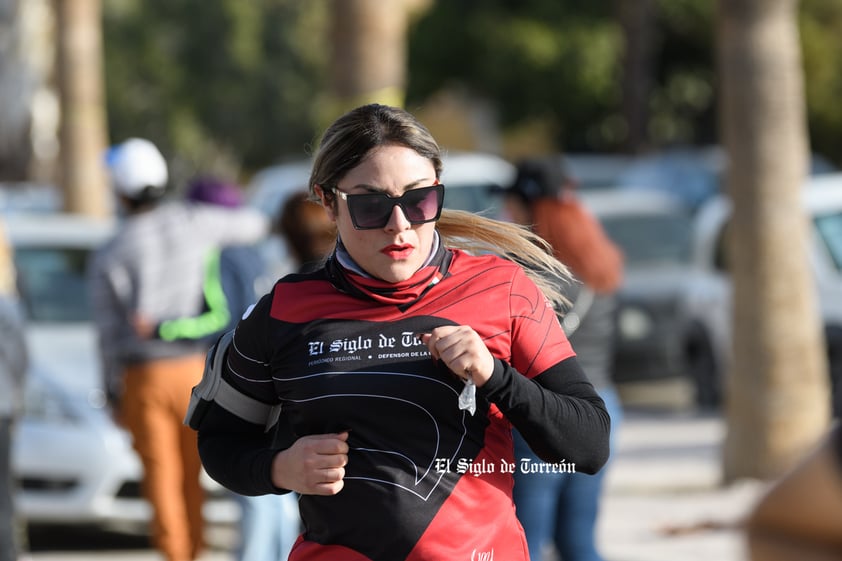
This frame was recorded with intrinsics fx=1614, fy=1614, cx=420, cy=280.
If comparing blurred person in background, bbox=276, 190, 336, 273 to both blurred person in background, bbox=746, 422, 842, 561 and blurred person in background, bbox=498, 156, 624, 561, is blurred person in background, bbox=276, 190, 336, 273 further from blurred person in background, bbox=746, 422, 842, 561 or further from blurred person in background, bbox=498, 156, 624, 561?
blurred person in background, bbox=746, 422, 842, 561

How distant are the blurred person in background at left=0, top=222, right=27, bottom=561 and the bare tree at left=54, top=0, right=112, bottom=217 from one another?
12164 mm

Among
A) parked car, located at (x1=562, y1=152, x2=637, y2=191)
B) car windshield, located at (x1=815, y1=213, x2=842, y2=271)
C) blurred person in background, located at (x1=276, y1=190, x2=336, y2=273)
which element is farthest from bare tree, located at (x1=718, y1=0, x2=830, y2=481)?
parked car, located at (x1=562, y1=152, x2=637, y2=191)

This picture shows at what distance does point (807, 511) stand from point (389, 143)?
168 cm

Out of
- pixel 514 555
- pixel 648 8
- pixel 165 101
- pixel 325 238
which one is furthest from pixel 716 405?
pixel 165 101

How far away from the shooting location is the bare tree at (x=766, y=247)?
8.76 metres

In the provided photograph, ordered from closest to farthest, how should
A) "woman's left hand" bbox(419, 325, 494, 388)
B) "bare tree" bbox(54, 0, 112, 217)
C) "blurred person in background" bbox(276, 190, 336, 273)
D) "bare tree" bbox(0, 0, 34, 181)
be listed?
"woman's left hand" bbox(419, 325, 494, 388)
"blurred person in background" bbox(276, 190, 336, 273)
"bare tree" bbox(0, 0, 34, 181)
"bare tree" bbox(54, 0, 112, 217)

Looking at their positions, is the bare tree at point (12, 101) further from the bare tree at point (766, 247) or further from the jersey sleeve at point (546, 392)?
the jersey sleeve at point (546, 392)

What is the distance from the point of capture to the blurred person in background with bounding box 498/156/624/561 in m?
5.51

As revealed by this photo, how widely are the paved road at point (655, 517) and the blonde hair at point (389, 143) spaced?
378cm

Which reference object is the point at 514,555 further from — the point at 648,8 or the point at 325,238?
the point at 648,8

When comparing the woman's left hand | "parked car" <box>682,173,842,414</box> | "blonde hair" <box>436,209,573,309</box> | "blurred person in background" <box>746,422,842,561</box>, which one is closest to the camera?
"blurred person in background" <box>746,422,842,561</box>

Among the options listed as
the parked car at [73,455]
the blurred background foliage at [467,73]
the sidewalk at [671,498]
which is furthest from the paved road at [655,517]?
the blurred background foliage at [467,73]

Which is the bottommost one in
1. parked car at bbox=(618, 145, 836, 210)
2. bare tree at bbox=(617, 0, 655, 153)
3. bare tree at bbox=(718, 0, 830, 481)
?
bare tree at bbox=(718, 0, 830, 481)

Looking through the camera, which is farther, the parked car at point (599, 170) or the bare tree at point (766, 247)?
the parked car at point (599, 170)
